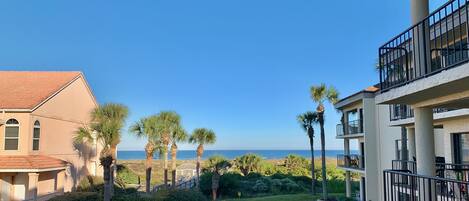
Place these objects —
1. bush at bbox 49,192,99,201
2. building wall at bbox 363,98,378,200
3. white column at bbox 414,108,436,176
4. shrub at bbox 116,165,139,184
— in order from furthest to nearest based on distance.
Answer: shrub at bbox 116,165,139,184, building wall at bbox 363,98,378,200, bush at bbox 49,192,99,201, white column at bbox 414,108,436,176

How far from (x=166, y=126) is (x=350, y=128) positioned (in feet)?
44.4

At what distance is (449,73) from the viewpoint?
4.59 metres

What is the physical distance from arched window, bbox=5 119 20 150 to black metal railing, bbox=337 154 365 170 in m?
21.3

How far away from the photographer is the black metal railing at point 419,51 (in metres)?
5.28

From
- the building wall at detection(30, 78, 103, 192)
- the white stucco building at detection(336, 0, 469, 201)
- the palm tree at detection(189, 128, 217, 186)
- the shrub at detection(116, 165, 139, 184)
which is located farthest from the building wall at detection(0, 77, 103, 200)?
the white stucco building at detection(336, 0, 469, 201)

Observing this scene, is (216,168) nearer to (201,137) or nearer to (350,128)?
(201,137)

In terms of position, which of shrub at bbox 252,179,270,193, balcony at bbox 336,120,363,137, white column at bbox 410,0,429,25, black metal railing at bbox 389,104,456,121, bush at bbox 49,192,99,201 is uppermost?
white column at bbox 410,0,429,25

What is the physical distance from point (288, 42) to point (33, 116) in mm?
23770

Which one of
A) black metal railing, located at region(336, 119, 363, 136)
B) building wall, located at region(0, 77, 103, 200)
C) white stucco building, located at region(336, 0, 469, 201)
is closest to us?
white stucco building, located at region(336, 0, 469, 201)

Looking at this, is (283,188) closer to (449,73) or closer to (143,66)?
(143,66)

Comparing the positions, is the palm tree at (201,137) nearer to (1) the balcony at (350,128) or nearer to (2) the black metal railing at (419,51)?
(1) the balcony at (350,128)

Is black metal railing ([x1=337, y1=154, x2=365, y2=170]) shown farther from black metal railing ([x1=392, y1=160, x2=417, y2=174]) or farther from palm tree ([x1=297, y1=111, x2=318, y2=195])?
black metal railing ([x1=392, y1=160, x2=417, y2=174])

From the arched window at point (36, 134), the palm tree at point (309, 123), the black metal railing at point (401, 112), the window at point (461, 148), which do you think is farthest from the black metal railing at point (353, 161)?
the arched window at point (36, 134)

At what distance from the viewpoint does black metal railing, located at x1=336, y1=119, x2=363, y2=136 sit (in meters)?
29.1
